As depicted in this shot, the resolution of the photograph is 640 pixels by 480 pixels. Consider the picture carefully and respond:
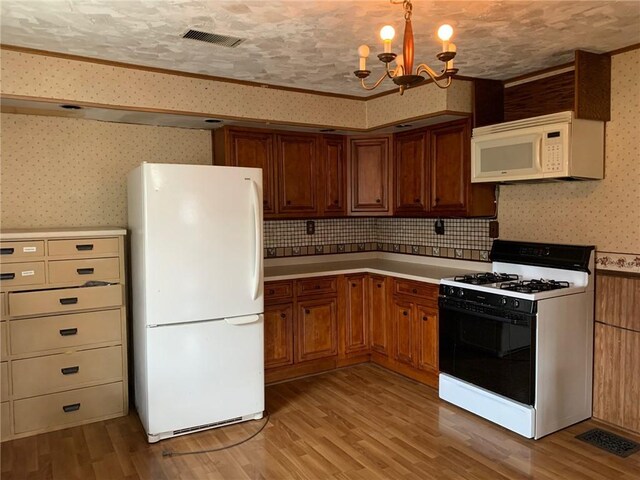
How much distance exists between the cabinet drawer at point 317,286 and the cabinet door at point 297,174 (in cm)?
60

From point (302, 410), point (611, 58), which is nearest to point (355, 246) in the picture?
point (302, 410)

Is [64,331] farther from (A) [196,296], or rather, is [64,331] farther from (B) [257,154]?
(B) [257,154]

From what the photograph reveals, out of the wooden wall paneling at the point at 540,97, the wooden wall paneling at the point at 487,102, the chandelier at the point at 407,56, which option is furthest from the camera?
the wooden wall paneling at the point at 487,102

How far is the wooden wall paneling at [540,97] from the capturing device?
136 inches

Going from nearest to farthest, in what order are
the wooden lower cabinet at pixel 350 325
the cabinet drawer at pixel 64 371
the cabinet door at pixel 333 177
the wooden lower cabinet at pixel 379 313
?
the cabinet drawer at pixel 64 371, the wooden lower cabinet at pixel 350 325, the wooden lower cabinet at pixel 379 313, the cabinet door at pixel 333 177

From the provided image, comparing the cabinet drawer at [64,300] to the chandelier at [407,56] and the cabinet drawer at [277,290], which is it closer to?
the cabinet drawer at [277,290]

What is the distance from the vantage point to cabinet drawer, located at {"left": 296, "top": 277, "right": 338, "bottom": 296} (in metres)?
4.17

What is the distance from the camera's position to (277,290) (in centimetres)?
405

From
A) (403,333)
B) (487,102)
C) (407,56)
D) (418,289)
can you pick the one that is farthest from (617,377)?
(407,56)

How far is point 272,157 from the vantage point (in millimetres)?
4211

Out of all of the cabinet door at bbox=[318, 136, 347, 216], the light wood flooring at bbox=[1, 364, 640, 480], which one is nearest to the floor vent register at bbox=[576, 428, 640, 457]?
the light wood flooring at bbox=[1, 364, 640, 480]

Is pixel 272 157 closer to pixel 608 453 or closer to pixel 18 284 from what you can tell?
pixel 18 284

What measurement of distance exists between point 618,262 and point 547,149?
2.82ft

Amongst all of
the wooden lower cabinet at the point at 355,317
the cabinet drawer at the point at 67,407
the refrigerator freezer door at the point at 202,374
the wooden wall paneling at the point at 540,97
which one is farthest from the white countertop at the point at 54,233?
the wooden wall paneling at the point at 540,97
